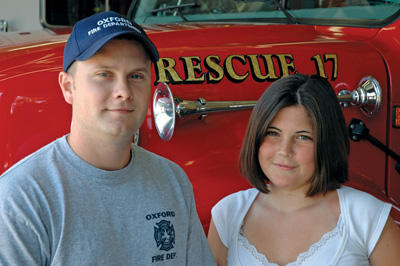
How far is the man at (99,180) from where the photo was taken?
1.37 metres

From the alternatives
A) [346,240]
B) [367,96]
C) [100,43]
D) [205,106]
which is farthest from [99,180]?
[367,96]

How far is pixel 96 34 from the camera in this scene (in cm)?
148

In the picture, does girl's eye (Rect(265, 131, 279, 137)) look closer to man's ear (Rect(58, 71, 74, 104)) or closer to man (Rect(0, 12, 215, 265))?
man (Rect(0, 12, 215, 265))

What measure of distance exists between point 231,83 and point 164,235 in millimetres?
1035

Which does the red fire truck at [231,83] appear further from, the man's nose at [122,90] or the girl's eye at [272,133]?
the man's nose at [122,90]

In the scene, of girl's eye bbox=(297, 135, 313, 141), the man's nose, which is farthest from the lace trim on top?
the man's nose

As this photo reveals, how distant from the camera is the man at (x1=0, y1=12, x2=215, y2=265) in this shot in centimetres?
137

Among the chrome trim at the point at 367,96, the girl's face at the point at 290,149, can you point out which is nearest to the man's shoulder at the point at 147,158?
the girl's face at the point at 290,149

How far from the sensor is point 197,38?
8.45 ft

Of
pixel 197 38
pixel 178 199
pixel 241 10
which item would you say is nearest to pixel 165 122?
pixel 197 38

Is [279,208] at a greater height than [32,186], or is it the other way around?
[32,186]

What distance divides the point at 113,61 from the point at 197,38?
1127 mm

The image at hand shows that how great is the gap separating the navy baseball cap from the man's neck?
7.5 inches

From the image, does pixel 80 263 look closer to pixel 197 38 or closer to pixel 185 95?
pixel 185 95
